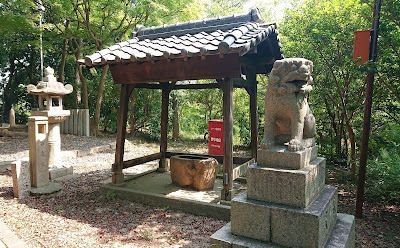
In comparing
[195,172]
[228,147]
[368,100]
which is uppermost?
[368,100]

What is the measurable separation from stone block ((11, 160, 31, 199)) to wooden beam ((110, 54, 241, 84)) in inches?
105

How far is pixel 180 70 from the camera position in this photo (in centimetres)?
545

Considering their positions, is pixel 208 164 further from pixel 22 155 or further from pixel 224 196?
pixel 22 155

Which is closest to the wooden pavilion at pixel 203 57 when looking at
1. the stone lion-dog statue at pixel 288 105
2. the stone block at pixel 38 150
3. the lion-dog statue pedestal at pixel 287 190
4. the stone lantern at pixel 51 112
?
the stone lion-dog statue at pixel 288 105

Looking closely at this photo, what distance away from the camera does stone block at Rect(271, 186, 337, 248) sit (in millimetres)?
2875

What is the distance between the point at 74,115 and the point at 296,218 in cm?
1288

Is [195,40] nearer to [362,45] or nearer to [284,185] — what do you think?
[362,45]

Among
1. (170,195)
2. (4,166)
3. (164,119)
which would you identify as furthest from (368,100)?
(4,166)

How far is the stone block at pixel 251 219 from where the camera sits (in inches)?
123

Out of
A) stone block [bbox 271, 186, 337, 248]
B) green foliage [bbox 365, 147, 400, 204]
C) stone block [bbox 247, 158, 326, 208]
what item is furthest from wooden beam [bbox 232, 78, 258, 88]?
green foliage [bbox 365, 147, 400, 204]

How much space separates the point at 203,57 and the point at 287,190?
263 cm

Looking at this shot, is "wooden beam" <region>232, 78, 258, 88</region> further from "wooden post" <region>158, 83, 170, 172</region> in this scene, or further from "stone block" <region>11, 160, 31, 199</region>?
"stone block" <region>11, 160, 31, 199</region>

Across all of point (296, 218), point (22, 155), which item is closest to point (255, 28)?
point (296, 218)

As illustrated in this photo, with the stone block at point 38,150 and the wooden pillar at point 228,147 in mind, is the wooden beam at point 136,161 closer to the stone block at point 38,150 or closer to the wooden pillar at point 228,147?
the stone block at point 38,150
